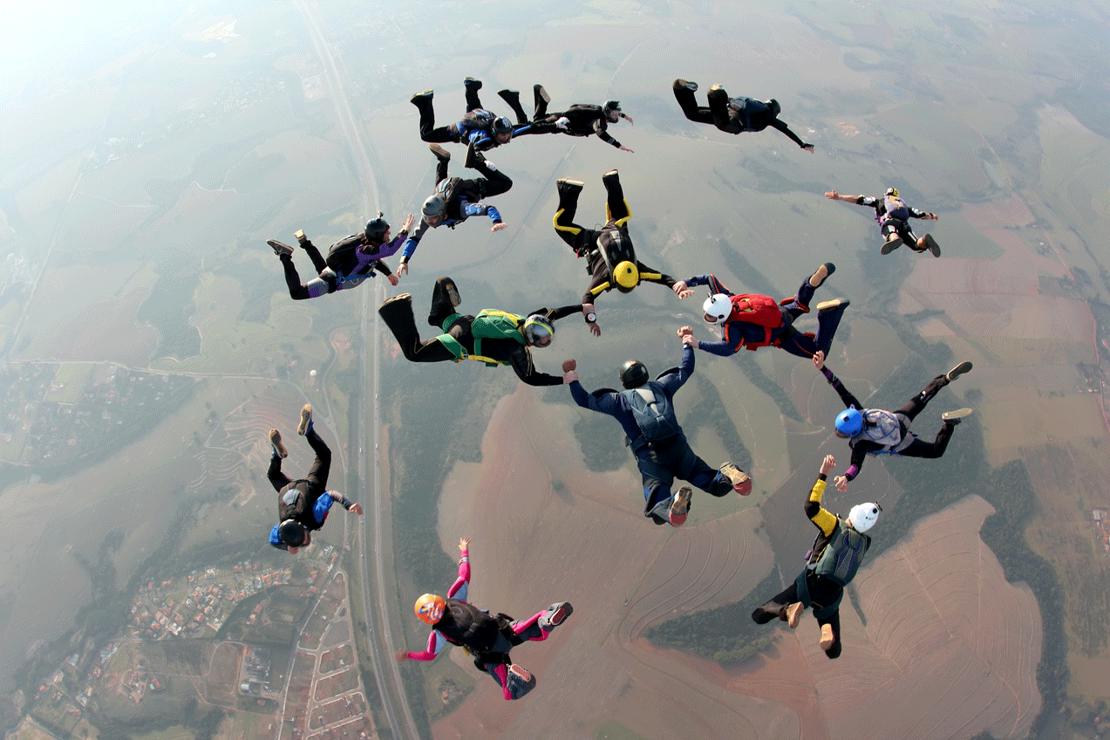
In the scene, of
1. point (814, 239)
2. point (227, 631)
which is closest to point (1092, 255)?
point (814, 239)

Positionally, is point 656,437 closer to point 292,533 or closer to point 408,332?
point 408,332

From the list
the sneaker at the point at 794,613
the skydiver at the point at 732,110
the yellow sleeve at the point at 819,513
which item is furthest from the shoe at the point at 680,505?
the skydiver at the point at 732,110

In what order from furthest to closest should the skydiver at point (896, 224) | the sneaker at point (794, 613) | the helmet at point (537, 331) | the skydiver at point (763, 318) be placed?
the skydiver at point (896, 224)
the skydiver at point (763, 318)
the helmet at point (537, 331)
the sneaker at point (794, 613)

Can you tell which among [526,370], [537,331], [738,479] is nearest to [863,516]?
[738,479]

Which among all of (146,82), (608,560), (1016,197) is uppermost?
(146,82)

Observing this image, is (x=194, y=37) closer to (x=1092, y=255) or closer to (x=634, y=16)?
(x=634, y=16)

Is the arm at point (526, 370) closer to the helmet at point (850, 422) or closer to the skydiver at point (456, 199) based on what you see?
the skydiver at point (456, 199)
